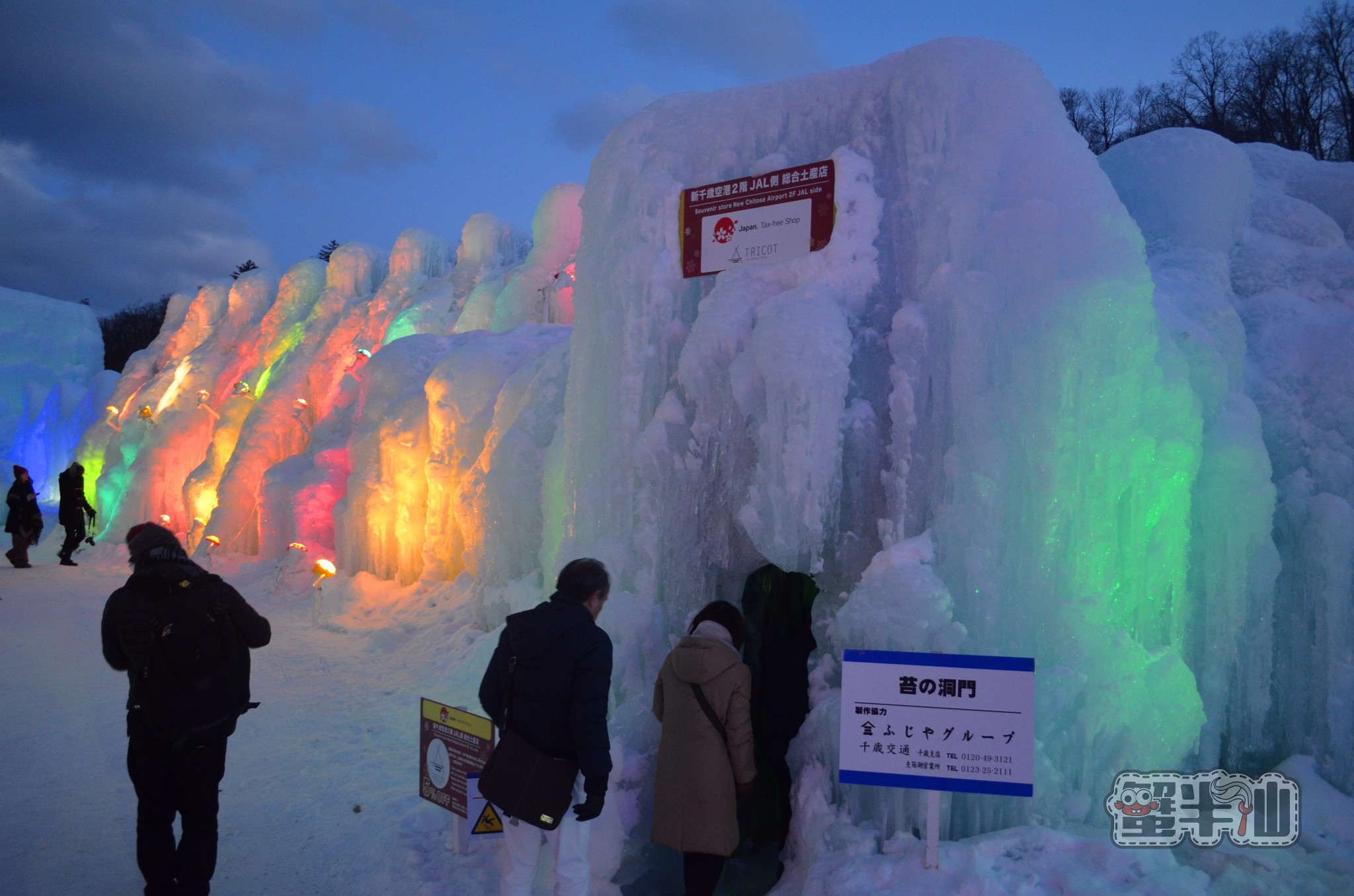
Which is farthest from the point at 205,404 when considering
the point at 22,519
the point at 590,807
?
the point at 590,807

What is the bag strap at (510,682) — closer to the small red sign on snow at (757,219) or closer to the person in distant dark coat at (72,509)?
the small red sign on snow at (757,219)

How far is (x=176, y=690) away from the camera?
3494 mm

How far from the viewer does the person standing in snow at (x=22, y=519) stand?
40.3 feet

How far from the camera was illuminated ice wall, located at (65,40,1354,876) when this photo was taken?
4.29 meters

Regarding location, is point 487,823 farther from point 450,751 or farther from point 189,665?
point 189,665

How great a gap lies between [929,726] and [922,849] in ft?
1.98

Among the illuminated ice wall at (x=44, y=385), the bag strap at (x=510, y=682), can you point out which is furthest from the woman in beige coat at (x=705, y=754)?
the illuminated ice wall at (x=44, y=385)

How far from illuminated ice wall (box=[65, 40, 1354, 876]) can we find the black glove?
134 cm

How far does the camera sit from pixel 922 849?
380 centimetres

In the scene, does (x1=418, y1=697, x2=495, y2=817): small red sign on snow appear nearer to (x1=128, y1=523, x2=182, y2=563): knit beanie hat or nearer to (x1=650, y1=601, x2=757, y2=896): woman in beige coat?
(x1=650, y1=601, x2=757, y2=896): woman in beige coat

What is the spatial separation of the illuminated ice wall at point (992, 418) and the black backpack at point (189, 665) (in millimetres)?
1970

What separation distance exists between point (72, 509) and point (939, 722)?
→ 14544mm

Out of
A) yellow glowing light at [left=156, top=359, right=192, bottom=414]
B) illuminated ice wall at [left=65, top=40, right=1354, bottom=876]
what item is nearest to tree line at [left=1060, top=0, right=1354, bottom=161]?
illuminated ice wall at [left=65, top=40, right=1354, bottom=876]

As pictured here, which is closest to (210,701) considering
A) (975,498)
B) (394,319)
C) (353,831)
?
(353,831)
